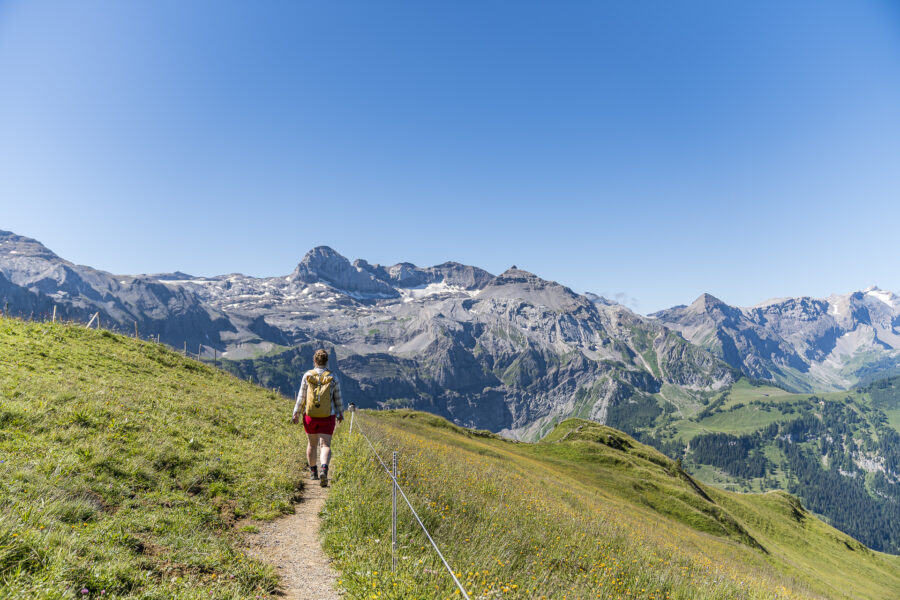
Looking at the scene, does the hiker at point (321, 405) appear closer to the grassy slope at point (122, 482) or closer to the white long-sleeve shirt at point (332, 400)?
the white long-sleeve shirt at point (332, 400)

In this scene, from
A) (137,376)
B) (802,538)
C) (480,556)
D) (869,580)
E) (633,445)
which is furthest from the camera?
(633,445)

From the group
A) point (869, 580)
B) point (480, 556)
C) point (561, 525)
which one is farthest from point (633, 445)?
point (480, 556)

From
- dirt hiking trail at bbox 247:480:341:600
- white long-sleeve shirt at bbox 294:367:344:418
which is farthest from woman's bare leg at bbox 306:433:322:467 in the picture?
dirt hiking trail at bbox 247:480:341:600

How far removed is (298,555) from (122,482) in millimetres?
4492

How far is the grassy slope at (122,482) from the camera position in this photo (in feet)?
18.8

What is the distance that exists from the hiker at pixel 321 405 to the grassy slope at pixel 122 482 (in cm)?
136

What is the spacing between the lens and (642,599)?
34.8ft

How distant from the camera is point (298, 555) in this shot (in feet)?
27.5

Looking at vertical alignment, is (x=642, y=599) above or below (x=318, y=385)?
below

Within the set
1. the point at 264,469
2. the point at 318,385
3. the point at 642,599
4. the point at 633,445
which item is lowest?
the point at 633,445

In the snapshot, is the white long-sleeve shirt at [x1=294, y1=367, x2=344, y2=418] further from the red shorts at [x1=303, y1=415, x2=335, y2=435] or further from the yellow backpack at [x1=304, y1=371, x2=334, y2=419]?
the red shorts at [x1=303, y1=415, x2=335, y2=435]

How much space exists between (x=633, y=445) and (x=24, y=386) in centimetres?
11200

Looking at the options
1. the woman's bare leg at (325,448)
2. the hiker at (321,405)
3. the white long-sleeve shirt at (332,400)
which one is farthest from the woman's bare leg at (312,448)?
→ the white long-sleeve shirt at (332,400)

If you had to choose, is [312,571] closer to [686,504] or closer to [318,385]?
[318,385]
